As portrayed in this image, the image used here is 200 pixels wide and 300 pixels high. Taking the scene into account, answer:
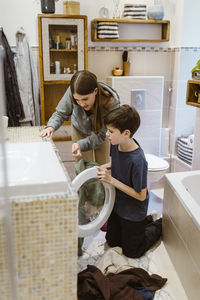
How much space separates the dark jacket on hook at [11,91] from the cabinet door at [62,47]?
273 mm

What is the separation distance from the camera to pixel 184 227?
1.79m

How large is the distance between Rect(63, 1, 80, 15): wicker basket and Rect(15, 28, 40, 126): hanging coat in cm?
43

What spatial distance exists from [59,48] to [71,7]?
36 centimetres

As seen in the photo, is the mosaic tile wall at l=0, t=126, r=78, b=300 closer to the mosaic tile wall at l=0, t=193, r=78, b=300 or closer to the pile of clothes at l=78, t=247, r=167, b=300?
the mosaic tile wall at l=0, t=193, r=78, b=300

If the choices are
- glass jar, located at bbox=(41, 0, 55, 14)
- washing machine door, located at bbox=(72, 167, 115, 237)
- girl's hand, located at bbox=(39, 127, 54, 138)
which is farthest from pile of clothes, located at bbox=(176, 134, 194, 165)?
glass jar, located at bbox=(41, 0, 55, 14)

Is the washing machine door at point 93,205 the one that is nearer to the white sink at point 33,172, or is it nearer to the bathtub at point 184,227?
the bathtub at point 184,227

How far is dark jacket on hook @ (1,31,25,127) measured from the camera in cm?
262

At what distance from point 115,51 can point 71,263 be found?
8.04 ft

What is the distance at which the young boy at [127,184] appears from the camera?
182 centimetres

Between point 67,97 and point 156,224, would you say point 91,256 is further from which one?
point 67,97

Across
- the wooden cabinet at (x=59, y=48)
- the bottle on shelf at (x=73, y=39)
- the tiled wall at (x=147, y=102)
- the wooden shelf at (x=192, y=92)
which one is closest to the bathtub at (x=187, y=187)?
the wooden shelf at (x=192, y=92)

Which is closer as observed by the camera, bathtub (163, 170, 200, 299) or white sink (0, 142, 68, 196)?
white sink (0, 142, 68, 196)

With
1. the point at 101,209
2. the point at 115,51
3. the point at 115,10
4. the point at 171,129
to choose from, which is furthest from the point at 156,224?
the point at 115,10

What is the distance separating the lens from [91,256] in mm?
2121
